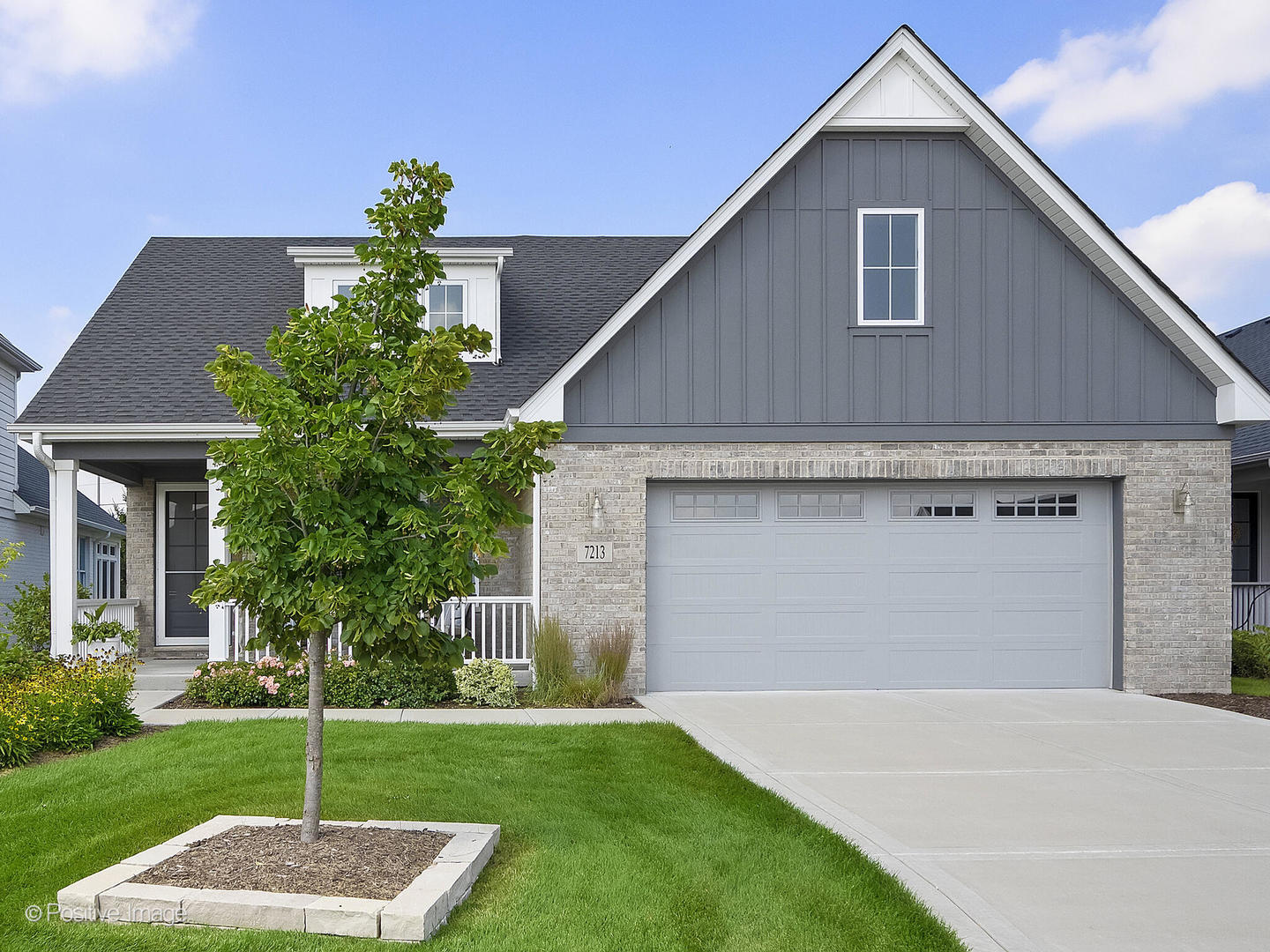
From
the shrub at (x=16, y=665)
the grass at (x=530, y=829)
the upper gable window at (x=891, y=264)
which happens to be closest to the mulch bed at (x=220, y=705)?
the shrub at (x=16, y=665)

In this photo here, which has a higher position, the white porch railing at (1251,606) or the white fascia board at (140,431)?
the white fascia board at (140,431)

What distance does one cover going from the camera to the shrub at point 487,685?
1041cm

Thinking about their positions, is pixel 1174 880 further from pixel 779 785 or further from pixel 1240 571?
pixel 1240 571

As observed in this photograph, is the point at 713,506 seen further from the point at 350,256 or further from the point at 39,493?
the point at 39,493

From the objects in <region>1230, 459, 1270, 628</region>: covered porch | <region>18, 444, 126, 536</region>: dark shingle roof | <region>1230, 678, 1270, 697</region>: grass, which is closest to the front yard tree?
<region>1230, 678, 1270, 697</region>: grass

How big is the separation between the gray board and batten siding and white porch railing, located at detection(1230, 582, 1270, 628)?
451cm

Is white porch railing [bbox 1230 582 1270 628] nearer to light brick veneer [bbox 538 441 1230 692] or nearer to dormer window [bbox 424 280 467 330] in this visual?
light brick veneer [bbox 538 441 1230 692]

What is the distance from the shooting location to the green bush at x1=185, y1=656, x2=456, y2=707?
1034 centimetres

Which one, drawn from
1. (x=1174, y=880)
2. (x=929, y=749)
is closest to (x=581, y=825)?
(x=1174, y=880)

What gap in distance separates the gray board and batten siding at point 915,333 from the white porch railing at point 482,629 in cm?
253

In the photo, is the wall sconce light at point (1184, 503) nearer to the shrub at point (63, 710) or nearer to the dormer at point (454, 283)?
the dormer at point (454, 283)

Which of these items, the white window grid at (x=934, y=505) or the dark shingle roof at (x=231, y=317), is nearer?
the white window grid at (x=934, y=505)

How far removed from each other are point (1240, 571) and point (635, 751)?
12.8 meters

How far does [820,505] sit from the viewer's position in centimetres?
1155
